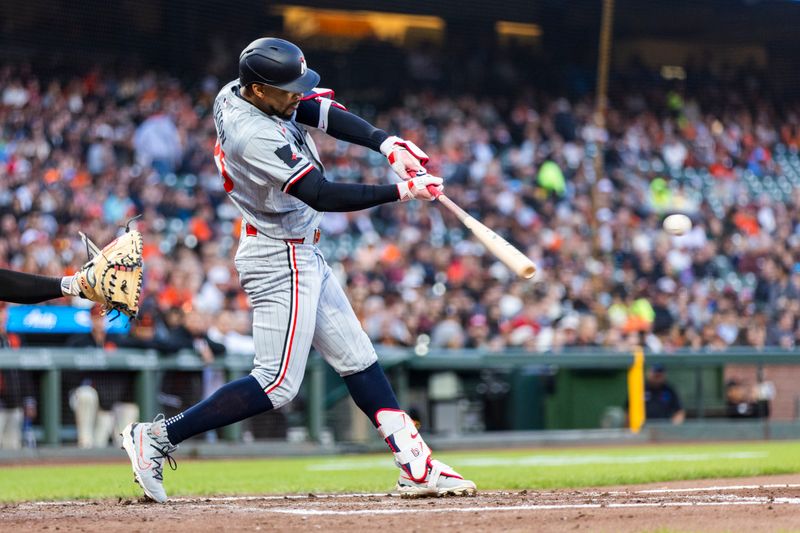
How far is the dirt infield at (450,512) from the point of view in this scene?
369 cm

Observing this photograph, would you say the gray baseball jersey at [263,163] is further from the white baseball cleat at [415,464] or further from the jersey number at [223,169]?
the white baseball cleat at [415,464]

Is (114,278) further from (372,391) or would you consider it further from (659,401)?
(659,401)

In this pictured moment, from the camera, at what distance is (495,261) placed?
50.4ft

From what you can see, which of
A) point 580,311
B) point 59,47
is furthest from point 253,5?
point 580,311

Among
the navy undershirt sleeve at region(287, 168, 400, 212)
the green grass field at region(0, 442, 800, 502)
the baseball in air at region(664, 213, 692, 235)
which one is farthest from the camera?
the baseball in air at region(664, 213, 692, 235)

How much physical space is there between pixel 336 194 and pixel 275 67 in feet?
1.75

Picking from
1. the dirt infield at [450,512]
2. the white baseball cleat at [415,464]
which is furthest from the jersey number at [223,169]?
the dirt infield at [450,512]

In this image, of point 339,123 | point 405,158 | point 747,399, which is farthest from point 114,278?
point 747,399

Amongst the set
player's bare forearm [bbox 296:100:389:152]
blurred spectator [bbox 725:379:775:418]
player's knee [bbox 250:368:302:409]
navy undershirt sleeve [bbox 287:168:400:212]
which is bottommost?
blurred spectator [bbox 725:379:775:418]

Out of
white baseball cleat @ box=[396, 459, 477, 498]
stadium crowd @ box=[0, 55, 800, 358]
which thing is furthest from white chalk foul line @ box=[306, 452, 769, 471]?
white baseball cleat @ box=[396, 459, 477, 498]

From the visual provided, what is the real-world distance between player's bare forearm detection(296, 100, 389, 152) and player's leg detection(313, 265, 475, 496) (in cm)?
54

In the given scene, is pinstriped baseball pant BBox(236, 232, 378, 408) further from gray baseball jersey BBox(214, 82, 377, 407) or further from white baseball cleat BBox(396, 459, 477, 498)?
white baseball cleat BBox(396, 459, 477, 498)

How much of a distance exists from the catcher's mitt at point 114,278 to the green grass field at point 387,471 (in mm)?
1323

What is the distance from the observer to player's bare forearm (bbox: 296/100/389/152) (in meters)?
4.82
